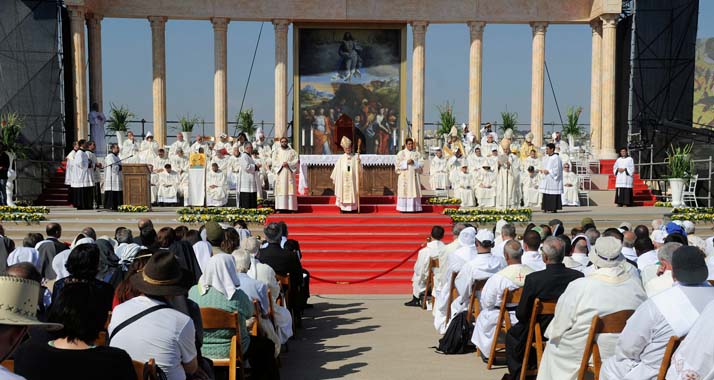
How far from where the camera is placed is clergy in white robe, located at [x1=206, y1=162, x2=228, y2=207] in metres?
22.2

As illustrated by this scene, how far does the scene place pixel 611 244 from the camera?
248 inches

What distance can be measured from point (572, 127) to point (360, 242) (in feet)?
49.0

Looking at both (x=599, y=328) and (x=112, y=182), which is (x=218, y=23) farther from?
(x=599, y=328)

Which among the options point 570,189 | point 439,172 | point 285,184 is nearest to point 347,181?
point 285,184

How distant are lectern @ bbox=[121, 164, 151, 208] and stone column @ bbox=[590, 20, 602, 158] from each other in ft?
58.8

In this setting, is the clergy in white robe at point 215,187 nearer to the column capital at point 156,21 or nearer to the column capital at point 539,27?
the column capital at point 156,21

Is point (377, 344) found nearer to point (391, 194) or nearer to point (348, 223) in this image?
point (348, 223)

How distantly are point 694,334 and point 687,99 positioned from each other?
27.9 metres

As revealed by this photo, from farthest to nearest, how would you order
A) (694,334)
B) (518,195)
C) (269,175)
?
(269,175)
(518,195)
(694,334)

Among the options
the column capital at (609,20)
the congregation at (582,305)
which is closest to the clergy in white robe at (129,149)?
the congregation at (582,305)

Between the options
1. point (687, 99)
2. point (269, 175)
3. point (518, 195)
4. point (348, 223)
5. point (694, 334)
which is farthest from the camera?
→ point (687, 99)

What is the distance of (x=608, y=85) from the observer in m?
30.0

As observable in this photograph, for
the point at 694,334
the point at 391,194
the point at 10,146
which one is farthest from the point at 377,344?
the point at 10,146

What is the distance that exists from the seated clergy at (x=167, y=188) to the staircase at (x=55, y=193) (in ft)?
11.3
